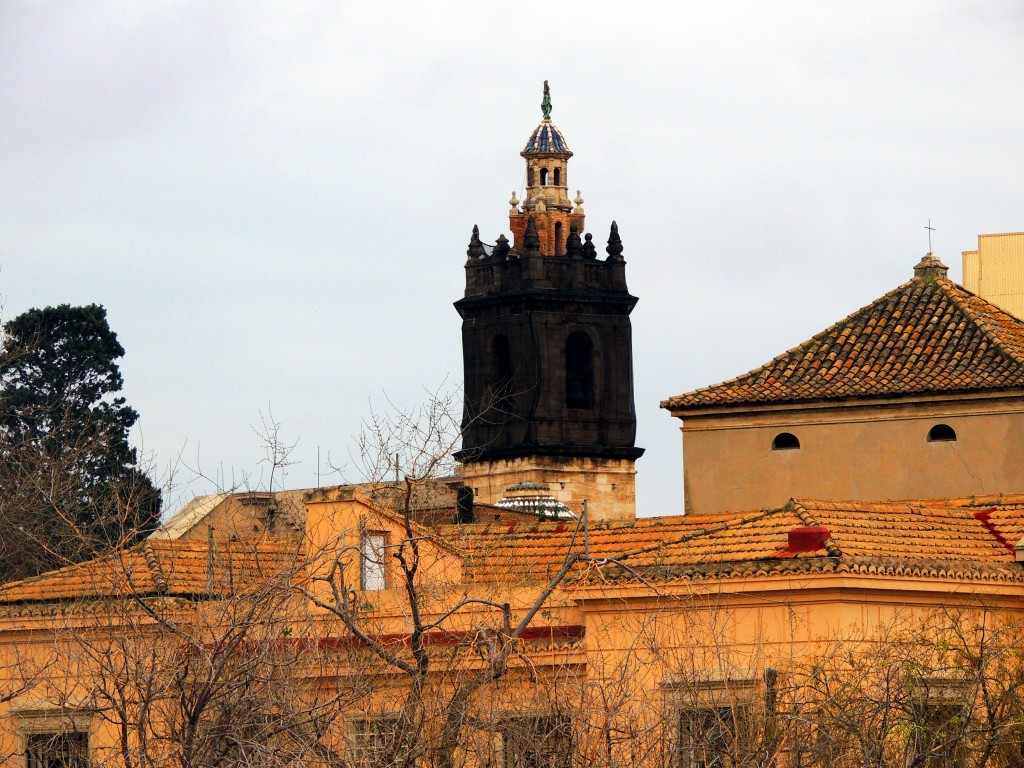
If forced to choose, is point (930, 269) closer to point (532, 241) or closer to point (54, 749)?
point (54, 749)

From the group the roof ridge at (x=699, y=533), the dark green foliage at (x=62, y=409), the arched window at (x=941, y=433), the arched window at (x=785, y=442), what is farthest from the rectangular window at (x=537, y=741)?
the dark green foliage at (x=62, y=409)

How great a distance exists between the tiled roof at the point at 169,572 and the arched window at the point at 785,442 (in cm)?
752

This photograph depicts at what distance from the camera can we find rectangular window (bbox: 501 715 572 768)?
1886 cm

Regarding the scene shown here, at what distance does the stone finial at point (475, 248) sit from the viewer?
7944cm

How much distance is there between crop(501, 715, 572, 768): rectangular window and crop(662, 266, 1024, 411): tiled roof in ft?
37.6

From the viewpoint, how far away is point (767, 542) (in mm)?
21906

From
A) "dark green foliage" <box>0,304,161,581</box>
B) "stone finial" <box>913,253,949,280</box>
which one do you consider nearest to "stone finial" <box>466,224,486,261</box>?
"dark green foliage" <box>0,304,161,581</box>

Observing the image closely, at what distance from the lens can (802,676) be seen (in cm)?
1997

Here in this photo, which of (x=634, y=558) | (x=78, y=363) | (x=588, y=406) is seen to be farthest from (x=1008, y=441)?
(x=588, y=406)

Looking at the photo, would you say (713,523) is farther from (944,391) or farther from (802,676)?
(944,391)

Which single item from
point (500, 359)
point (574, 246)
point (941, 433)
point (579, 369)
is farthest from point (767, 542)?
point (579, 369)

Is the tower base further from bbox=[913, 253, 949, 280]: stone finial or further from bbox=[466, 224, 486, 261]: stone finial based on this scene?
bbox=[913, 253, 949, 280]: stone finial

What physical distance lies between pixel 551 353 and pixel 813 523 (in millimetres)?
57279

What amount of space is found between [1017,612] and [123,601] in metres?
6.66
